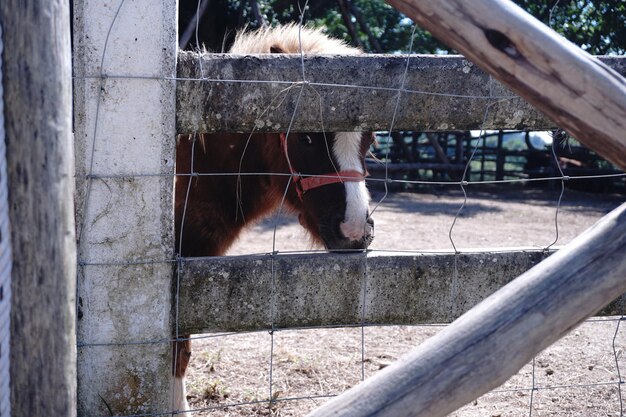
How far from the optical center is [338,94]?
2.19 m

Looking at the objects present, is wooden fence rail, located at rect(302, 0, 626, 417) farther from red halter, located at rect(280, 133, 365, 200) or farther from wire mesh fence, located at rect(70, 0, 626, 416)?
red halter, located at rect(280, 133, 365, 200)

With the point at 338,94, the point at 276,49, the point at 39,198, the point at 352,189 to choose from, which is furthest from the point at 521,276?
the point at 276,49

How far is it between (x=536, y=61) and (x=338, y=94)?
95 cm

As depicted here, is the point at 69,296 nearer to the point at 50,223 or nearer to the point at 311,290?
the point at 50,223

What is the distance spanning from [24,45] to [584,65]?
1078mm

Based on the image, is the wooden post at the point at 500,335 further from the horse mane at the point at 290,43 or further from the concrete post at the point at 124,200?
the horse mane at the point at 290,43

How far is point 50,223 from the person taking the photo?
1218 mm

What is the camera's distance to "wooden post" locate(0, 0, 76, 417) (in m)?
1.19

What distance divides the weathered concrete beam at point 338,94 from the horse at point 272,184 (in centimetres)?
51

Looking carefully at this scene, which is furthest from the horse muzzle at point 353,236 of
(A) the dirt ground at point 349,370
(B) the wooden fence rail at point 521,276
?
(B) the wooden fence rail at point 521,276

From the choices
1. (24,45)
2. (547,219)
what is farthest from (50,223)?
(547,219)

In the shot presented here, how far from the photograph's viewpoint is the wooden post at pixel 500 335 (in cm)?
120

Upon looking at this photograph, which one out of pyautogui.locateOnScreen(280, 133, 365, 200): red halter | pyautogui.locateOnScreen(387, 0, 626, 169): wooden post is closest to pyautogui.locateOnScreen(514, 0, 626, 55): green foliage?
pyautogui.locateOnScreen(280, 133, 365, 200): red halter

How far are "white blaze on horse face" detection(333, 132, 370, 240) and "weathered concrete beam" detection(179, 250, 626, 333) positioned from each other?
46 centimetres
